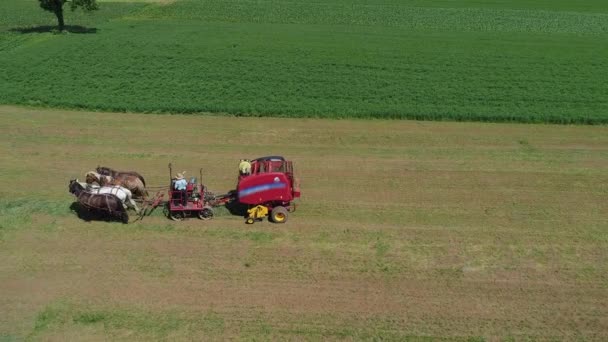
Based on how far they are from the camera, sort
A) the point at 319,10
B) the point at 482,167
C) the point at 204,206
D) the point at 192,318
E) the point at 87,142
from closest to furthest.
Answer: the point at 192,318, the point at 204,206, the point at 482,167, the point at 87,142, the point at 319,10

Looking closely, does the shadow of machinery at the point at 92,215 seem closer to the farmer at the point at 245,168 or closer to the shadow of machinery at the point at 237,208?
the shadow of machinery at the point at 237,208

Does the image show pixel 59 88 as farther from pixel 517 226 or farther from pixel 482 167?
pixel 517 226

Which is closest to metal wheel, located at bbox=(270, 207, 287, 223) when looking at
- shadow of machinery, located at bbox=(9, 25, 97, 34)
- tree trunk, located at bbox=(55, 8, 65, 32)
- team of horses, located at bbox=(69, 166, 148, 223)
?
team of horses, located at bbox=(69, 166, 148, 223)

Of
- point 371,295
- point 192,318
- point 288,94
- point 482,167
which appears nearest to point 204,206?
point 192,318

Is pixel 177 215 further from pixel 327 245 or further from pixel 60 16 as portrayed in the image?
pixel 60 16

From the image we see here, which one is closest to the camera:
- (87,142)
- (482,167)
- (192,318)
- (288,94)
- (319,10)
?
(192,318)
